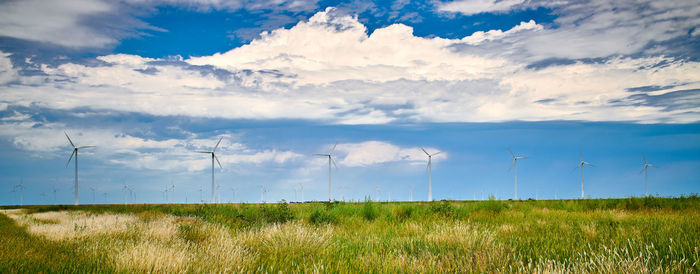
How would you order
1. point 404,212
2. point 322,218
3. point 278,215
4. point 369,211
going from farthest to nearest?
1. point 404,212
2. point 369,211
3. point 278,215
4. point 322,218

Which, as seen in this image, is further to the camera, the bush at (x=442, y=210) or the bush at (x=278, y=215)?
the bush at (x=442, y=210)

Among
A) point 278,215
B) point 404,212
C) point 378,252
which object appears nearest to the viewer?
point 378,252

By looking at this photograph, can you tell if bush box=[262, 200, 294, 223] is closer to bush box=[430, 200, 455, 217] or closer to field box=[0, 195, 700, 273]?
field box=[0, 195, 700, 273]

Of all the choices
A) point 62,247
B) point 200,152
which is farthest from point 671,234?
point 200,152

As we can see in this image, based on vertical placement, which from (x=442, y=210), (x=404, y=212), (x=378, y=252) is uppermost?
(x=378, y=252)

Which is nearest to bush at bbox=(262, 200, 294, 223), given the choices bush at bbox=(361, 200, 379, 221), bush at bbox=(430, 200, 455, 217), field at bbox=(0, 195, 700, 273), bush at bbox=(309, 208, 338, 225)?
bush at bbox=(309, 208, 338, 225)

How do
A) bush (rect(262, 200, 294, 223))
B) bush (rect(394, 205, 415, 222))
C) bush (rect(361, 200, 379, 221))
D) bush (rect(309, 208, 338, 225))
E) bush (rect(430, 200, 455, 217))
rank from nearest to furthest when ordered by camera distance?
bush (rect(309, 208, 338, 225)), bush (rect(262, 200, 294, 223)), bush (rect(430, 200, 455, 217)), bush (rect(361, 200, 379, 221)), bush (rect(394, 205, 415, 222))

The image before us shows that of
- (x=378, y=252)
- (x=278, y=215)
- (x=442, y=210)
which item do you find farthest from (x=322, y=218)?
(x=378, y=252)

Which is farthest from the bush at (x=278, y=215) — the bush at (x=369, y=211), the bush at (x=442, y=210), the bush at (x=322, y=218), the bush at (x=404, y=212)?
the bush at (x=442, y=210)

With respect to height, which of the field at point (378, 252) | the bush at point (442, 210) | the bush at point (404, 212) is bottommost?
the bush at point (404, 212)

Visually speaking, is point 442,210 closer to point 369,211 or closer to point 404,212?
point 404,212


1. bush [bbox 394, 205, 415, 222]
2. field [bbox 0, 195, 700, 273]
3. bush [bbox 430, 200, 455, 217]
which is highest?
field [bbox 0, 195, 700, 273]

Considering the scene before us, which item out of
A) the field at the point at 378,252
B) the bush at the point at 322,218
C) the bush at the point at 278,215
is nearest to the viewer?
the field at the point at 378,252

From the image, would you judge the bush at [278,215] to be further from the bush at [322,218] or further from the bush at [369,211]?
the bush at [369,211]
